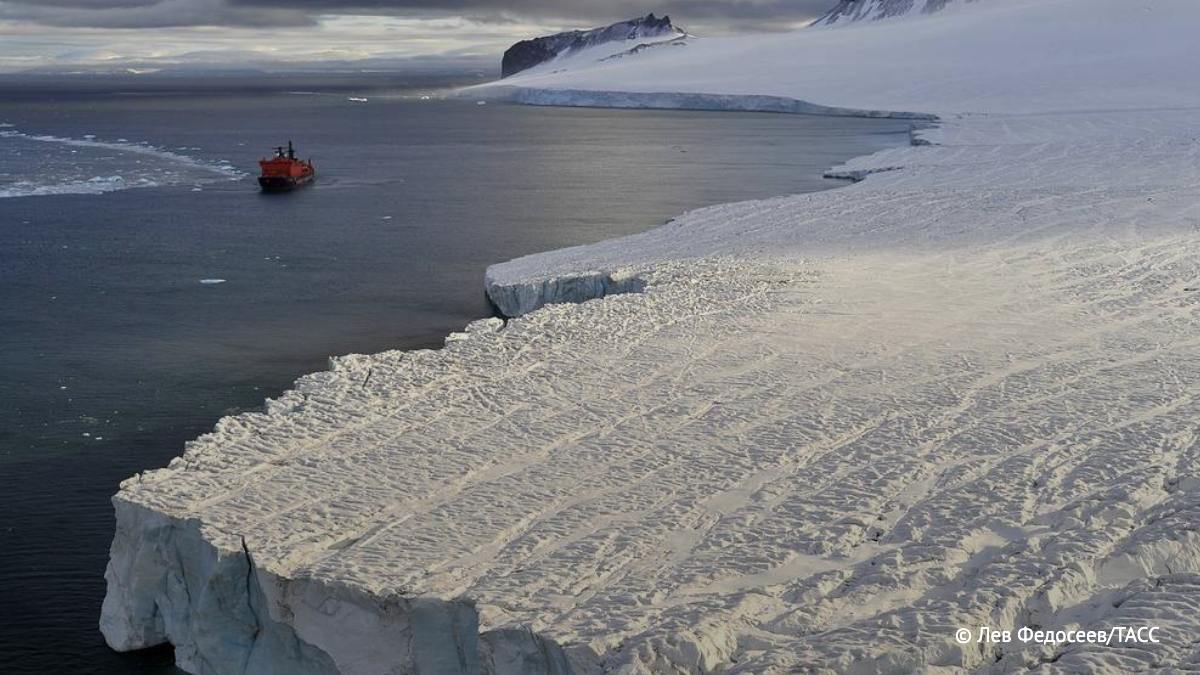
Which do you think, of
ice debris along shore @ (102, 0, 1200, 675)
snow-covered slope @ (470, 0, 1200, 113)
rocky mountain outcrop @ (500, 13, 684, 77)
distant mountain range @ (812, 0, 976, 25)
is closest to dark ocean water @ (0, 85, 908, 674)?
ice debris along shore @ (102, 0, 1200, 675)

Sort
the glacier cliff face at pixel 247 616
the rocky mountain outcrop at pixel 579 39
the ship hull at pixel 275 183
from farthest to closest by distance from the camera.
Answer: the rocky mountain outcrop at pixel 579 39
the ship hull at pixel 275 183
the glacier cliff face at pixel 247 616

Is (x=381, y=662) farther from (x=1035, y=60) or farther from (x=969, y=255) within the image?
(x=1035, y=60)

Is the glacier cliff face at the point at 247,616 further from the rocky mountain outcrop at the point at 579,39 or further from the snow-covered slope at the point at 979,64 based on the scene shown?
the rocky mountain outcrop at the point at 579,39

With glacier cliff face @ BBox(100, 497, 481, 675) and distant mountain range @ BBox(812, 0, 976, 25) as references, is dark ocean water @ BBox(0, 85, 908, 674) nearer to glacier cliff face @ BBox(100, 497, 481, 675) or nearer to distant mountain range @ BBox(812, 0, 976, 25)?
glacier cliff face @ BBox(100, 497, 481, 675)

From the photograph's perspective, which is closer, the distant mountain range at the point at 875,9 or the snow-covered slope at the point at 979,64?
the snow-covered slope at the point at 979,64

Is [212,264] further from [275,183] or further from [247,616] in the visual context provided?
[247,616]

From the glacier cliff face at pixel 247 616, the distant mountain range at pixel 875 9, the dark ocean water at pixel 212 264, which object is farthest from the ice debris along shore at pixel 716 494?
the distant mountain range at pixel 875 9

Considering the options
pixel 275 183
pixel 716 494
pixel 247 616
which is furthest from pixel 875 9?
pixel 247 616
